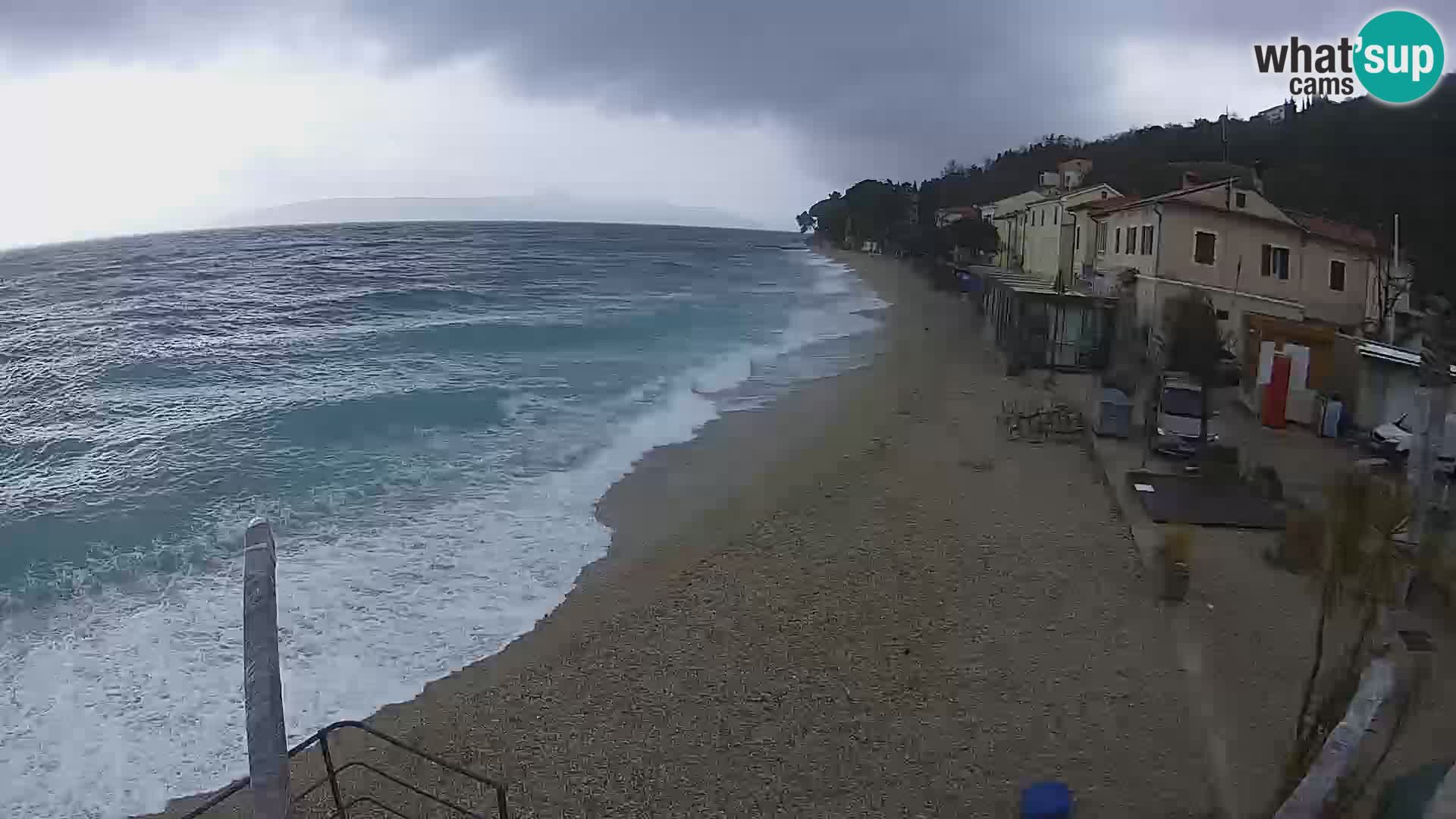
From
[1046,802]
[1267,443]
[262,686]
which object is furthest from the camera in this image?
[1267,443]

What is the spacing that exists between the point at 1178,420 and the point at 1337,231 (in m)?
13.3

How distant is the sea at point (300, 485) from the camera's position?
9.59 metres

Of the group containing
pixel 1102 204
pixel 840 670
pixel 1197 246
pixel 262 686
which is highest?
pixel 1102 204

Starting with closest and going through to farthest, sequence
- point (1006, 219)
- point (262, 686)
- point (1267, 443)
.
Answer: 1. point (262, 686)
2. point (1267, 443)
3. point (1006, 219)

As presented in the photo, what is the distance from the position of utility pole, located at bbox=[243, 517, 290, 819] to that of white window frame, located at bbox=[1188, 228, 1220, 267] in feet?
81.4

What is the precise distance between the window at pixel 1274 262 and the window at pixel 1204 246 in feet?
4.33

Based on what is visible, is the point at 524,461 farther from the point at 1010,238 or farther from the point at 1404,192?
the point at 1010,238

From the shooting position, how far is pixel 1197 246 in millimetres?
23703

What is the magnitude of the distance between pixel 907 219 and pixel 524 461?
287 ft

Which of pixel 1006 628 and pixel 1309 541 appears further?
pixel 1006 628

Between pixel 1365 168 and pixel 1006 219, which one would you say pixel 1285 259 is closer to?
pixel 1365 168

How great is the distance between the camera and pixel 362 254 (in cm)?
7950

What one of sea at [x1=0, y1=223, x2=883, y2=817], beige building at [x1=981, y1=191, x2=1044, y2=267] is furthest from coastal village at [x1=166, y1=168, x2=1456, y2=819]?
beige building at [x1=981, y1=191, x2=1044, y2=267]

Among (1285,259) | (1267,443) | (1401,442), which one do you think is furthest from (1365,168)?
(1401,442)
